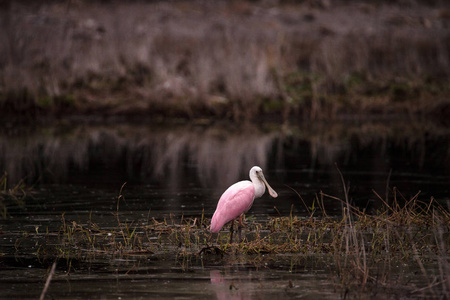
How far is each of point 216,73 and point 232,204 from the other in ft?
67.2

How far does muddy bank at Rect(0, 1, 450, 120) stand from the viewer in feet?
97.1

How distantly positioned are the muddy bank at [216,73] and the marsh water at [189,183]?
1324 millimetres

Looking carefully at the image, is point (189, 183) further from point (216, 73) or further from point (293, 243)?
point (216, 73)

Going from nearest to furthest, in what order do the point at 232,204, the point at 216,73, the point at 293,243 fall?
the point at 293,243 < the point at 232,204 < the point at 216,73

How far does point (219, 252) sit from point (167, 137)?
16131 millimetres

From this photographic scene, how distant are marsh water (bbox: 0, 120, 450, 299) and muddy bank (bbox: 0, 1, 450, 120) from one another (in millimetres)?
1324

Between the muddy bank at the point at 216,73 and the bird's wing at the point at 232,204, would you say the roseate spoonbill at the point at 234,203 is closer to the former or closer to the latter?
the bird's wing at the point at 232,204

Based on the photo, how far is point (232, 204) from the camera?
33.8 ft

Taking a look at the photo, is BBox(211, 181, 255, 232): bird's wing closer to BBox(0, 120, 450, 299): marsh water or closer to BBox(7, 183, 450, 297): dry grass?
BBox(7, 183, 450, 297): dry grass

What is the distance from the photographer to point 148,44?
3278 cm

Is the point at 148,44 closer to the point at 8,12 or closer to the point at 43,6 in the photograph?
the point at 8,12

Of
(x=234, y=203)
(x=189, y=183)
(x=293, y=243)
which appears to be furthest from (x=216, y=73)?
(x=293, y=243)

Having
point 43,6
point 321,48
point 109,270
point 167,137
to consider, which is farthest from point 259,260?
point 43,6

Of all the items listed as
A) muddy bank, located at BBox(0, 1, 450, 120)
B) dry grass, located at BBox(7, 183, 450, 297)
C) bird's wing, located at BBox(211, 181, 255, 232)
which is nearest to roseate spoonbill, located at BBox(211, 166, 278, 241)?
bird's wing, located at BBox(211, 181, 255, 232)
